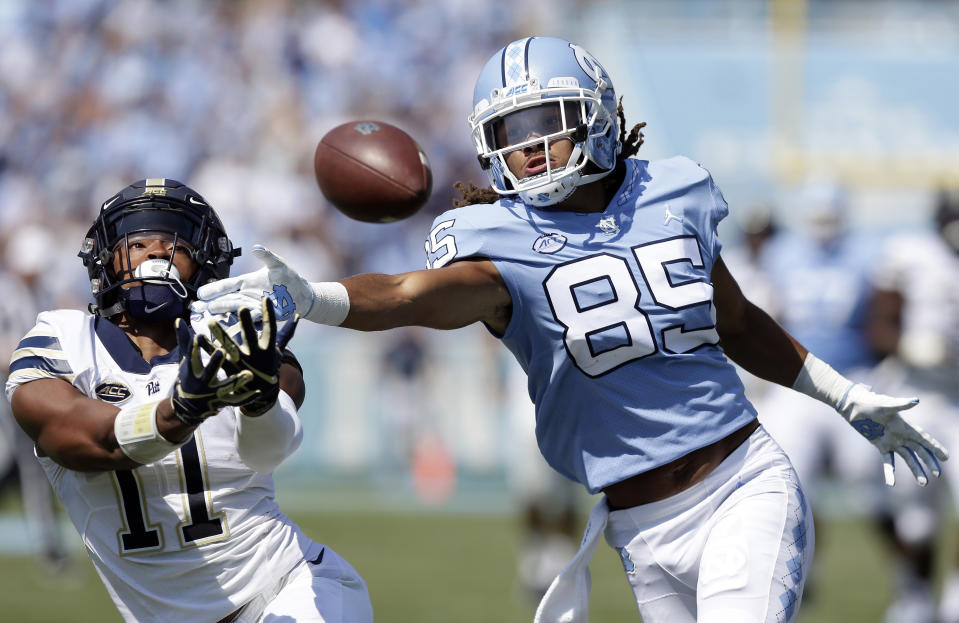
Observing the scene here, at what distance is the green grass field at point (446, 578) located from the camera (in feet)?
20.6

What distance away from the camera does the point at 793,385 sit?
357 cm

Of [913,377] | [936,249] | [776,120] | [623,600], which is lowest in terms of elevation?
[623,600]

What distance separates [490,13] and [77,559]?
29.4 feet

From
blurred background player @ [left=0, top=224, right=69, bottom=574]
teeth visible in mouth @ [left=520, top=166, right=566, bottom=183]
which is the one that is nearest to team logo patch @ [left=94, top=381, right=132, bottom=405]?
teeth visible in mouth @ [left=520, top=166, right=566, bottom=183]

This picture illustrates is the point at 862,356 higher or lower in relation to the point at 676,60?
lower

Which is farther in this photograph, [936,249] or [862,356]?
[862,356]

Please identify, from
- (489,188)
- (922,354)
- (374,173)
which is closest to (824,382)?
(489,188)

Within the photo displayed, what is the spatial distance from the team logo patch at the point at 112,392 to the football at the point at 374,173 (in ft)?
3.15

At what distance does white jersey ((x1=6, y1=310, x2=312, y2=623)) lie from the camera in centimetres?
280

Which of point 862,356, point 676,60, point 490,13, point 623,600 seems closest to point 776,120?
point 676,60

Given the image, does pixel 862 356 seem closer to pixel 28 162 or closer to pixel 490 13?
pixel 490 13

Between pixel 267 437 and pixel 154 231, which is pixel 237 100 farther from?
pixel 267 437

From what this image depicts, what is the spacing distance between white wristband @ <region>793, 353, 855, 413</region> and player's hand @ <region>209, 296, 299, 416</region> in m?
1.67

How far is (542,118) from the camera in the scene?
3.18 m
